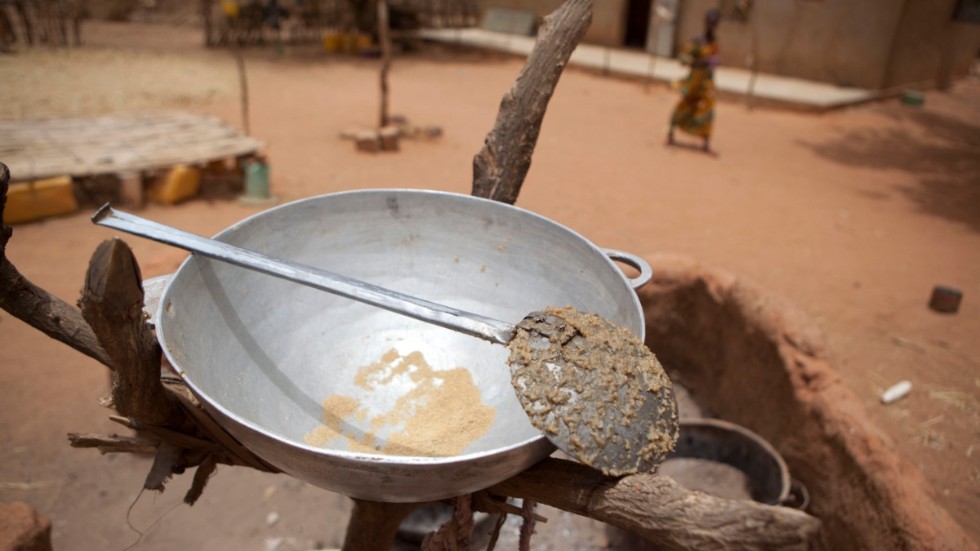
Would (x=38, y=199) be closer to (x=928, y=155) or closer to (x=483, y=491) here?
(x=483, y=491)

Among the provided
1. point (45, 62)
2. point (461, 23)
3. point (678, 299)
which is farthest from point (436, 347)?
point (461, 23)

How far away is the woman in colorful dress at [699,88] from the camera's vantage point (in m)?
7.02

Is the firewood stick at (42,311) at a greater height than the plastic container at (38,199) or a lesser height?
greater

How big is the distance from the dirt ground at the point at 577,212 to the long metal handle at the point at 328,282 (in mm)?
657

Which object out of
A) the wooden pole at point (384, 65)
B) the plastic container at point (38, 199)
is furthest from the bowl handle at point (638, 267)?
the wooden pole at point (384, 65)

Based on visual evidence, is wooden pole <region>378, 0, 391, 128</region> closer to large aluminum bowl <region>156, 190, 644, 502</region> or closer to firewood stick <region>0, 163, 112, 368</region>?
large aluminum bowl <region>156, 190, 644, 502</region>

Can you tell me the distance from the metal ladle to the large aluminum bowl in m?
0.12

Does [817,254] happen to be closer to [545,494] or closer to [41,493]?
[545,494]

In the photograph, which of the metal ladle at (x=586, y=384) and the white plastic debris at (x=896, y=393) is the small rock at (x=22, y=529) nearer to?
the metal ladle at (x=586, y=384)

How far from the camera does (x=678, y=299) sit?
3.06 m

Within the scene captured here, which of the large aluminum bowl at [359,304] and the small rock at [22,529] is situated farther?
the small rock at [22,529]

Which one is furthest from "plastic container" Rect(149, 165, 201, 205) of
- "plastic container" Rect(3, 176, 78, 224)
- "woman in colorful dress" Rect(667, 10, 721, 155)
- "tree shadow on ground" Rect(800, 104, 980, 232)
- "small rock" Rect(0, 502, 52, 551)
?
"tree shadow on ground" Rect(800, 104, 980, 232)

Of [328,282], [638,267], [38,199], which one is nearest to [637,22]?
[38,199]

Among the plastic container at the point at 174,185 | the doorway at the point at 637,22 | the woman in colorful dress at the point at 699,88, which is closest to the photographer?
the plastic container at the point at 174,185
